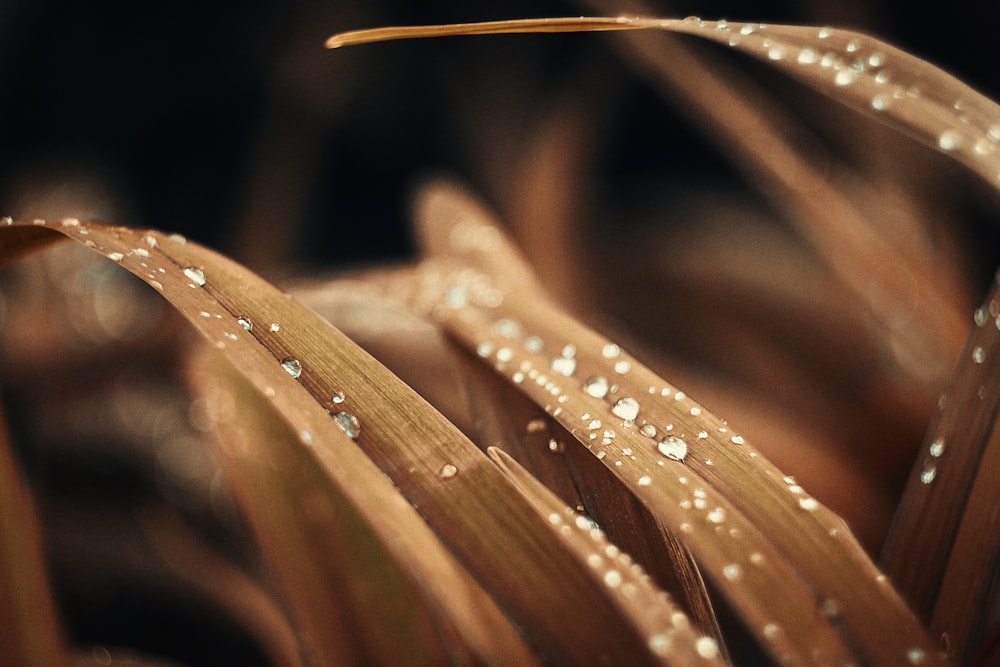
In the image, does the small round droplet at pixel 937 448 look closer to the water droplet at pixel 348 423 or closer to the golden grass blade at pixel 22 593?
the water droplet at pixel 348 423

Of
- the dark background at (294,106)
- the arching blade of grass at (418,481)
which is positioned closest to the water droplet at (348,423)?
the arching blade of grass at (418,481)

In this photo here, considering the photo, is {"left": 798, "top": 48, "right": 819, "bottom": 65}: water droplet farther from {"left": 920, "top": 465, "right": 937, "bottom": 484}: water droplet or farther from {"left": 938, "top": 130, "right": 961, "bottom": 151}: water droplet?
{"left": 920, "top": 465, "right": 937, "bottom": 484}: water droplet

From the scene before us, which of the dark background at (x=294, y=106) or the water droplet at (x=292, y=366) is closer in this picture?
the water droplet at (x=292, y=366)

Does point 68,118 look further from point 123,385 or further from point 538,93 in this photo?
point 538,93

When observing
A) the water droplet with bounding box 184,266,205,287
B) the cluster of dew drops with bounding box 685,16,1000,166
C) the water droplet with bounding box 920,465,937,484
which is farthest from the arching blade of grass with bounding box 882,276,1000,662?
the water droplet with bounding box 184,266,205,287

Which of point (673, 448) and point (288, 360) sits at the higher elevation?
point (288, 360)

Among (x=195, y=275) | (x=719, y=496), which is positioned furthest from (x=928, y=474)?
(x=195, y=275)

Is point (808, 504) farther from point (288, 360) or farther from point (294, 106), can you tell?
point (294, 106)

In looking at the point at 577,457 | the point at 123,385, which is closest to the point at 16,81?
the point at 123,385
